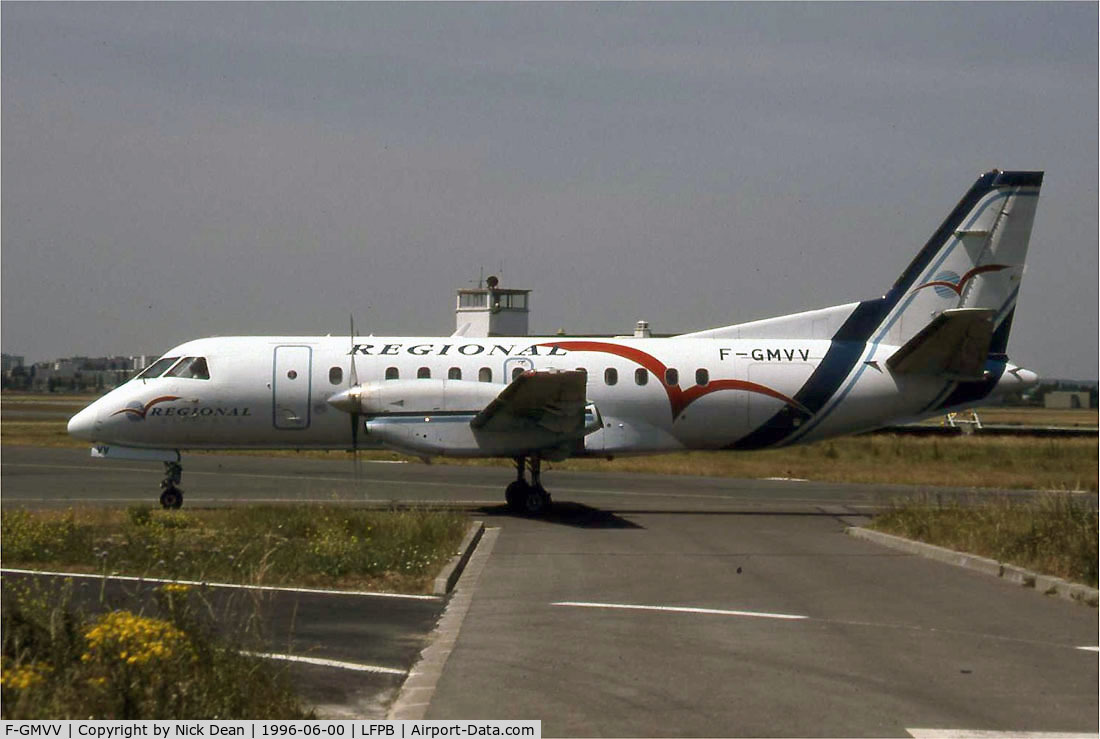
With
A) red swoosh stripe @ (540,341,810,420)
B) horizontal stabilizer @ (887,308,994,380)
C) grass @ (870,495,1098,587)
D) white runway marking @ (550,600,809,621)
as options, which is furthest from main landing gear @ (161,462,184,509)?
horizontal stabilizer @ (887,308,994,380)

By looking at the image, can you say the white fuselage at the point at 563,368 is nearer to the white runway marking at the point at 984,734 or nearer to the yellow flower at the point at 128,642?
the white runway marking at the point at 984,734

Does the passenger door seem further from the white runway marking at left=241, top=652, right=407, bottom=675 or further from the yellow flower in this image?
the yellow flower

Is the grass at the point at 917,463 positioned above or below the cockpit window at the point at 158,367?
below

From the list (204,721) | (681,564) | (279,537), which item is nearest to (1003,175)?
(681,564)

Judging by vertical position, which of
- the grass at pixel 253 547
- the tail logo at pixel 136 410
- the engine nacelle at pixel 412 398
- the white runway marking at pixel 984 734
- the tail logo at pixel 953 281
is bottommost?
the white runway marking at pixel 984 734

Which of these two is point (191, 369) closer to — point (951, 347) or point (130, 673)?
point (951, 347)

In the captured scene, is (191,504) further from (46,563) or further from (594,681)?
(594,681)

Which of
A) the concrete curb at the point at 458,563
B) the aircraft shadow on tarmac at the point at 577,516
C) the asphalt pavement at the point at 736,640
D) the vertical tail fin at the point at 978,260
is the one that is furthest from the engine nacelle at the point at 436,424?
the vertical tail fin at the point at 978,260

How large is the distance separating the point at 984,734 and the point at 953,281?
54.1 ft

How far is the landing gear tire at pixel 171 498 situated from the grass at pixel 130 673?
1376 centimetres

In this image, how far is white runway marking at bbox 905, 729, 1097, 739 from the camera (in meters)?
6.66

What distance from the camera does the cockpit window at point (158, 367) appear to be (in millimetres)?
21450

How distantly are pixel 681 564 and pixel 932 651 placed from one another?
541 cm

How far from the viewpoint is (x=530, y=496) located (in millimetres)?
20875
